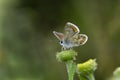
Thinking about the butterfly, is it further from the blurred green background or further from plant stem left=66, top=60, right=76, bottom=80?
the blurred green background

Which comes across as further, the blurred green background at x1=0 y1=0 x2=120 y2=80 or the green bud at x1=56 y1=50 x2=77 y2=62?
the blurred green background at x1=0 y1=0 x2=120 y2=80

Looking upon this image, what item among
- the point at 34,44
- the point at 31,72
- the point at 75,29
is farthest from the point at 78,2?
the point at 75,29

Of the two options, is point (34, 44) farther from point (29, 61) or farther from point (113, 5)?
point (113, 5)

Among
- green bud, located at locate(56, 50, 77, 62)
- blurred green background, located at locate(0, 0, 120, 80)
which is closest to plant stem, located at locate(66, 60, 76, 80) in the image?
green bud, located at locate(56, 50, 77, 62)

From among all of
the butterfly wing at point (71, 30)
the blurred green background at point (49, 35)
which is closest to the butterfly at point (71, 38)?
the butterfly wing at point (71, 30)

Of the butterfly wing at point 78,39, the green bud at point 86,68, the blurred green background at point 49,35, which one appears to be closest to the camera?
the butterfly wing at point 78,39

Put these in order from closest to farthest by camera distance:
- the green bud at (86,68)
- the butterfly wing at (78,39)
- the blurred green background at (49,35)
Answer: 1. the butterfly wing at (78,39)
2. the green bud at (86,68)
3. the blurred green background at (49,35)

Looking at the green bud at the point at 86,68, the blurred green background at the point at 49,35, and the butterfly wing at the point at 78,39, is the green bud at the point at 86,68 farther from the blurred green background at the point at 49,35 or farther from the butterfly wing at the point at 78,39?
the blurred green background at the point at 49,35

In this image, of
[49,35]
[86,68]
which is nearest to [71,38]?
[86,68]
